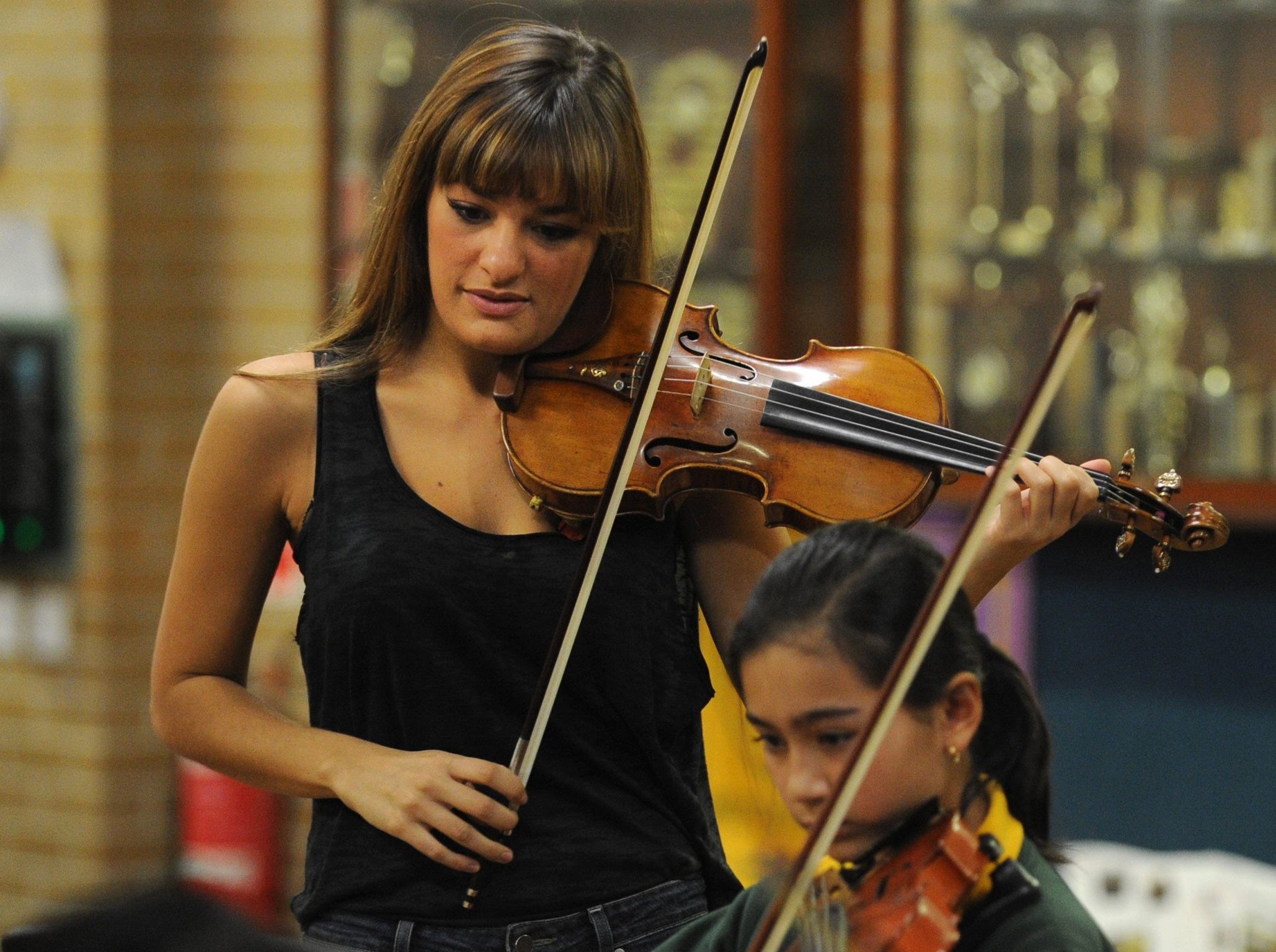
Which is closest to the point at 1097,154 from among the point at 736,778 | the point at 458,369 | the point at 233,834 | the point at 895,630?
the point at 736,778

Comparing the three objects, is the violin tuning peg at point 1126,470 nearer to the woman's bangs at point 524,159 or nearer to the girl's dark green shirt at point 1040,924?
the girl's dark green shirt at point 1040,924

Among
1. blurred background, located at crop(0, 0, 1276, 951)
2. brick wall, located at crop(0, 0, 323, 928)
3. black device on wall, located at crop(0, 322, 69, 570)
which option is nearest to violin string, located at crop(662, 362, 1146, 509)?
blurred background, located at crop(0, 0, 1276, 951)

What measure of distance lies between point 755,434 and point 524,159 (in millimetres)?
289

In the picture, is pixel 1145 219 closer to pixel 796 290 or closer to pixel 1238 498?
pixel 1238 498

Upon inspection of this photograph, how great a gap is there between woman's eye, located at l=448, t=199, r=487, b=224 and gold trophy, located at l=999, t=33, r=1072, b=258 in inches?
78.4

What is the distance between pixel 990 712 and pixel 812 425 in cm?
32

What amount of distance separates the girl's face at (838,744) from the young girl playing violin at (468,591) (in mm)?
207

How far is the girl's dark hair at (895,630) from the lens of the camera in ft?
3.41

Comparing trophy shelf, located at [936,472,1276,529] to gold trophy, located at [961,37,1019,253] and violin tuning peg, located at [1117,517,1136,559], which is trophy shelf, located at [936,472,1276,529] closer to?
gold trophy, located at [961,37,1019,253]

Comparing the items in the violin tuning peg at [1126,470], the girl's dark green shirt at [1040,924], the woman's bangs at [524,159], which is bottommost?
the girl's dark green shirt at [1040,924]

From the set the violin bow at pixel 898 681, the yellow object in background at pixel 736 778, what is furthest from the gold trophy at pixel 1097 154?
the violin bow at pixel 898 681

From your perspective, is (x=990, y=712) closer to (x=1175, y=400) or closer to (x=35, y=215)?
(x=1175, y=400)

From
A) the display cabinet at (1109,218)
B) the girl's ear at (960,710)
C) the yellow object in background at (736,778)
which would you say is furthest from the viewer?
the display cabinet at (1109,218)

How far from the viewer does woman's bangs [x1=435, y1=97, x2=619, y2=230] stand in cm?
126
